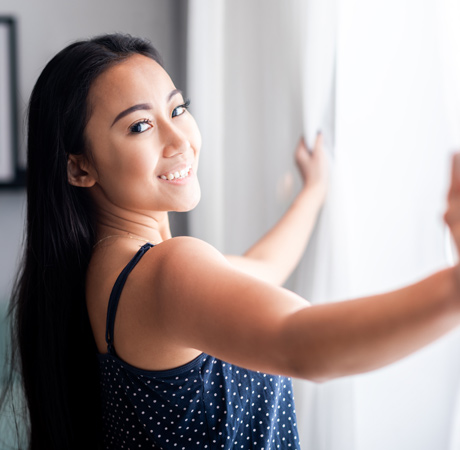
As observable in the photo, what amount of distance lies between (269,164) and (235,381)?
0.70 m

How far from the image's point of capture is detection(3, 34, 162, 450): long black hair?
1.07 metres

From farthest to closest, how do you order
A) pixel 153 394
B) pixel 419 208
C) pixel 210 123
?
pixel 210 123 → pixel 419 208 → pixel 153 394

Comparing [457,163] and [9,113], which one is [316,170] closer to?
[457,163]

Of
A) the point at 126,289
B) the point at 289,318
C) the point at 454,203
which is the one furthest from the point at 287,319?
the point at 126,289

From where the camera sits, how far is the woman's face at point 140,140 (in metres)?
1.05

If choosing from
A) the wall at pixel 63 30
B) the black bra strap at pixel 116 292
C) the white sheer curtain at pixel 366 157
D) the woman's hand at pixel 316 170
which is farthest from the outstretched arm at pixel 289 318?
the wall at pixel 63 30

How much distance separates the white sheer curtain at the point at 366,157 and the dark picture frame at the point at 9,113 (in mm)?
1009

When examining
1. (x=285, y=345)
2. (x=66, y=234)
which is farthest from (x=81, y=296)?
(x=285, y=345)

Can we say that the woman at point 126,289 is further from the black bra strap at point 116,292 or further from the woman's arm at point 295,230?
the woman's arm at point 295,230

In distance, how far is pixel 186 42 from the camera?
7.16 feet

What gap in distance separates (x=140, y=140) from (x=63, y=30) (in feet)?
4.64

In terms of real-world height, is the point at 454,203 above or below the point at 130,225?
above

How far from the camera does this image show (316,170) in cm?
136

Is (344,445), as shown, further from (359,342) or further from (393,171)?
(359,342)
